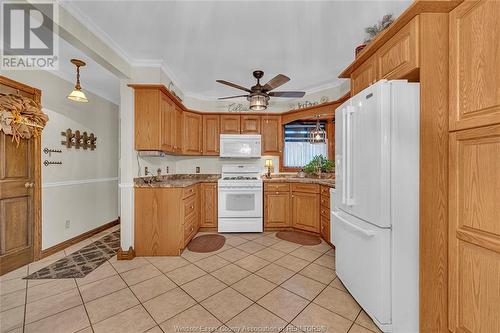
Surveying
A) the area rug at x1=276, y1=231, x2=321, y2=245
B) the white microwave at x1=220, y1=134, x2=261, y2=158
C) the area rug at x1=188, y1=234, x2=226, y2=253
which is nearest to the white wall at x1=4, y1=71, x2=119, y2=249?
the area rug at x1=188, y1=234, x2=226, y2=253

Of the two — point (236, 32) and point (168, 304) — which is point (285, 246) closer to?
point (168, 304)

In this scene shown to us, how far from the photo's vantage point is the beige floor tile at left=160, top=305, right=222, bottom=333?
1.56 metres

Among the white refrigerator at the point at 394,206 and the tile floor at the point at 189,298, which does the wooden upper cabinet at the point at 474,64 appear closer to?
the white refrigerator at the point at 394,206

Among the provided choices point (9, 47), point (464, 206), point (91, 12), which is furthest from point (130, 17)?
point (464, 206)

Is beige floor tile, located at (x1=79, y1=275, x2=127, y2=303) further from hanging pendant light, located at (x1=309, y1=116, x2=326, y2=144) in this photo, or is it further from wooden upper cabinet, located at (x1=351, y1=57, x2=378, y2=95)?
hanging pendant light, located at (x1=309, y1=116, x2=326, y2=144)

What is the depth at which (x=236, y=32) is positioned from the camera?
90.6 inches

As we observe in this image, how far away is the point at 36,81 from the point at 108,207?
2.33 m

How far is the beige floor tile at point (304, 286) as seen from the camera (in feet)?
6.48

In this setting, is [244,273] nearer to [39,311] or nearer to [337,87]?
[39,311]

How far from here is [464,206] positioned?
50.6 inches

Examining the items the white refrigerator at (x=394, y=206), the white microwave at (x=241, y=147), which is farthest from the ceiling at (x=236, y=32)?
the white microwave at (x=241, y=147)

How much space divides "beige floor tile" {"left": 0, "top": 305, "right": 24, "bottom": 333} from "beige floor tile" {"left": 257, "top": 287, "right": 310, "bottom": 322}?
192 centimetres

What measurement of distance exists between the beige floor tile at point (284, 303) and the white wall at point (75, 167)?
308 centimetres
